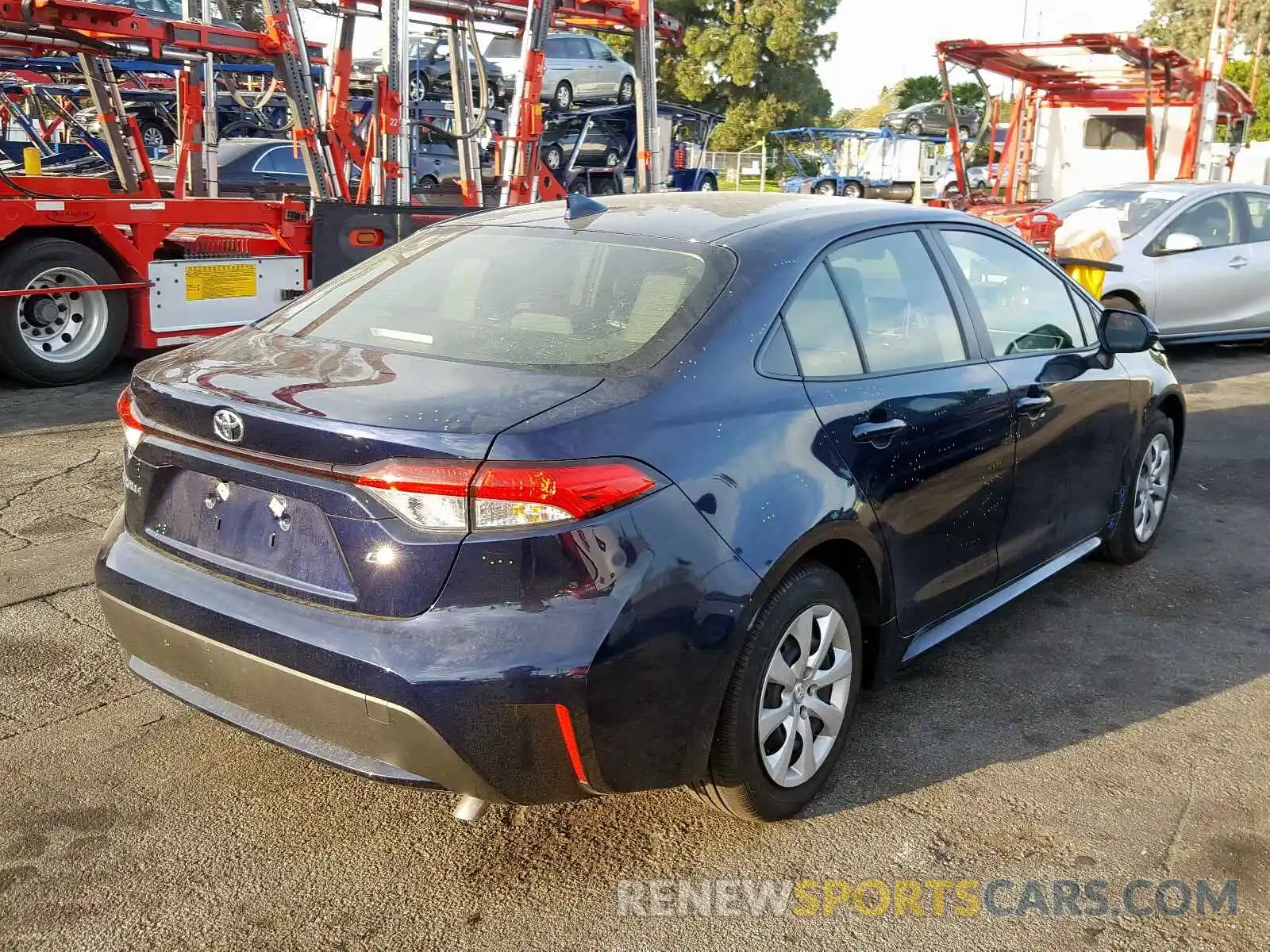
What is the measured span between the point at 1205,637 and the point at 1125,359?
1130mm

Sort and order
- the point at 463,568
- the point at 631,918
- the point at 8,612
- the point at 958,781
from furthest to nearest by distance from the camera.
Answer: the point at 8,612, the point at 958,781, the point at 631,918, the point at 463,568

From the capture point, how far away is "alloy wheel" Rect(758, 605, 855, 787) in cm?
303

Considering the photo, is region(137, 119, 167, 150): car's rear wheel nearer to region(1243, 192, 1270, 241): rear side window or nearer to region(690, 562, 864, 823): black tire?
region(1243, 192, 1270, 241): rear side window

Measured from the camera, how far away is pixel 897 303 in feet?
11.9

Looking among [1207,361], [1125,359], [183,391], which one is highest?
[183,391]

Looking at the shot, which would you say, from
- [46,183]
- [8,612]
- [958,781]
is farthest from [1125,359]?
[46,183]

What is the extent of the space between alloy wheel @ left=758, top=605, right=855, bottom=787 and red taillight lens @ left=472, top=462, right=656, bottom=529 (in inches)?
29.4

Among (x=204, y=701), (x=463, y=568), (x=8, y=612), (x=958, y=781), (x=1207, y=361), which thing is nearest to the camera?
(x=463, y=568)

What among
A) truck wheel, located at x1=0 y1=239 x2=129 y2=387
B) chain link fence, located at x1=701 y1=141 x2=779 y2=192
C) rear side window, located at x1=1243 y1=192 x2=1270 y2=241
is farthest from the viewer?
→ chain link fence, located at x1=701 y1=141 x2=779 y2=192

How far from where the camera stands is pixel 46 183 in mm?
9633

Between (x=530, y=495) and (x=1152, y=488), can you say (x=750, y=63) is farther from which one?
(x=530, y=495)

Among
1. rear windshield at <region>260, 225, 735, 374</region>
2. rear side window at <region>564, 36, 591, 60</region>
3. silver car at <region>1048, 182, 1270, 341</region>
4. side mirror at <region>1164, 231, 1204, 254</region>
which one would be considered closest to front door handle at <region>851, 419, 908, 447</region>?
rear windshield at <region>260, 225, 735, 374</region>

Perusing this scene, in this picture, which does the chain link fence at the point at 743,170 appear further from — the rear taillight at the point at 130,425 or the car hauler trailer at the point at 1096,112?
the rear taillight at the point at 130,425

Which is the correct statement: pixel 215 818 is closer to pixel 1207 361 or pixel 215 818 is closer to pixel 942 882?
pixel 942 882
